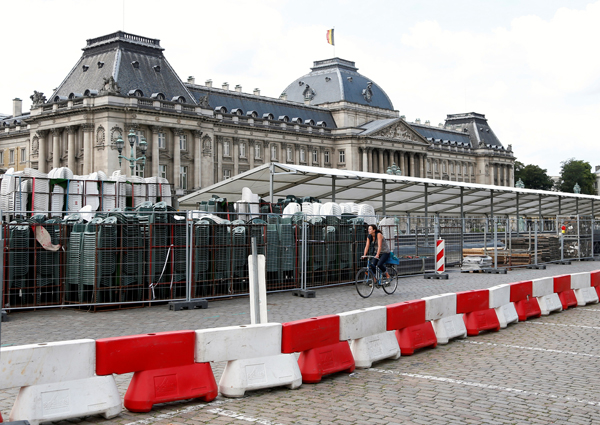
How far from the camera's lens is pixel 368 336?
8.91 metres

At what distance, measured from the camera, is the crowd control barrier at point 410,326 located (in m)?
9.39

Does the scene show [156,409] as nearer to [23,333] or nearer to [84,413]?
[84,413]

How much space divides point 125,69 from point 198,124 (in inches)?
380

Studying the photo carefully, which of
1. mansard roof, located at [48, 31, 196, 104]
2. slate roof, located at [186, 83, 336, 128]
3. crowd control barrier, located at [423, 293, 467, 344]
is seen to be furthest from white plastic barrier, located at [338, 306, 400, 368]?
slate roof, located at [186, 83, 336, 128]

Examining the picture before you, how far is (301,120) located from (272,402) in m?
90.5

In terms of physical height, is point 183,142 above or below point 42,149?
above

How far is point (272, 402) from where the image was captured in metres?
7.12

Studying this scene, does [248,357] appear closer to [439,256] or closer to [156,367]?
[156,367]

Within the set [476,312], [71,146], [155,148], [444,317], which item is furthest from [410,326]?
[71,146]

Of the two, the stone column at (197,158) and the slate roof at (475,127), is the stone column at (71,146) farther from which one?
the slate roof at (475,127)

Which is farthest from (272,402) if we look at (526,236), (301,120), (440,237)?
(301,120)

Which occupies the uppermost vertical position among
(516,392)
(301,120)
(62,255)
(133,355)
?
(301,120)

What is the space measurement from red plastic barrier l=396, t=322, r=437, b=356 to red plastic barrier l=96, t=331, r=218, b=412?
3.40 meters

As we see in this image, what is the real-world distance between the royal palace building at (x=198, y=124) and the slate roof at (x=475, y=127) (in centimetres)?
1203
